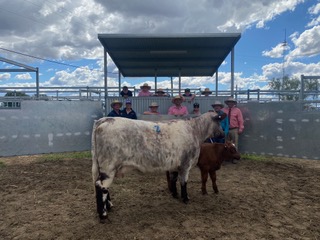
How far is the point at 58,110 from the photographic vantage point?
9.61 metres

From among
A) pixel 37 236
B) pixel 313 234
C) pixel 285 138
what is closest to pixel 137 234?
pixel 37 236

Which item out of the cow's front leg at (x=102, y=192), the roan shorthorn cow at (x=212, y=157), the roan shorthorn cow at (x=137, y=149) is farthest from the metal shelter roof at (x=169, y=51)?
the cow's front leg at (x=102, y=192)

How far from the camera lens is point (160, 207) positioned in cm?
510

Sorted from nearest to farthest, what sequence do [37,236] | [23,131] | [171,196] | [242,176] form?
1. [37,236]
2. [171,196]
3. [242,176]
4. [23,131]

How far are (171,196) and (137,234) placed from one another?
1737 millimetres

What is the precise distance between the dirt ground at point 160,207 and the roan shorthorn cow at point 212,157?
1.17ft

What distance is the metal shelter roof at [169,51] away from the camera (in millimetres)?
9336

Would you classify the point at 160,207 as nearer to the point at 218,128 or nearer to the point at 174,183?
the point at 174,183

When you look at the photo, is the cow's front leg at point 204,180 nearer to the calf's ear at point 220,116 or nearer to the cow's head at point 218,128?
the cow's head at point 218,128

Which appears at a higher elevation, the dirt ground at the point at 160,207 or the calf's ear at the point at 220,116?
the calf's ear at the point at 220,116

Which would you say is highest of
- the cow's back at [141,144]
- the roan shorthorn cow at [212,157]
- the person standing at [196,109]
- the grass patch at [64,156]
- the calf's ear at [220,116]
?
the person standing at [196,109]

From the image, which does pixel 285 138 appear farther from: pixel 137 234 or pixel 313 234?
pixel 137 234

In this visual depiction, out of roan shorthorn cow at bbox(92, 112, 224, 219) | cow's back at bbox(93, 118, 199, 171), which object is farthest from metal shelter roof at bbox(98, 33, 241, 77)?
cow's back at bbox(93, 118, 199, 171)

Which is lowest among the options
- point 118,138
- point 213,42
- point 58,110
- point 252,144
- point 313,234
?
point 313,234
